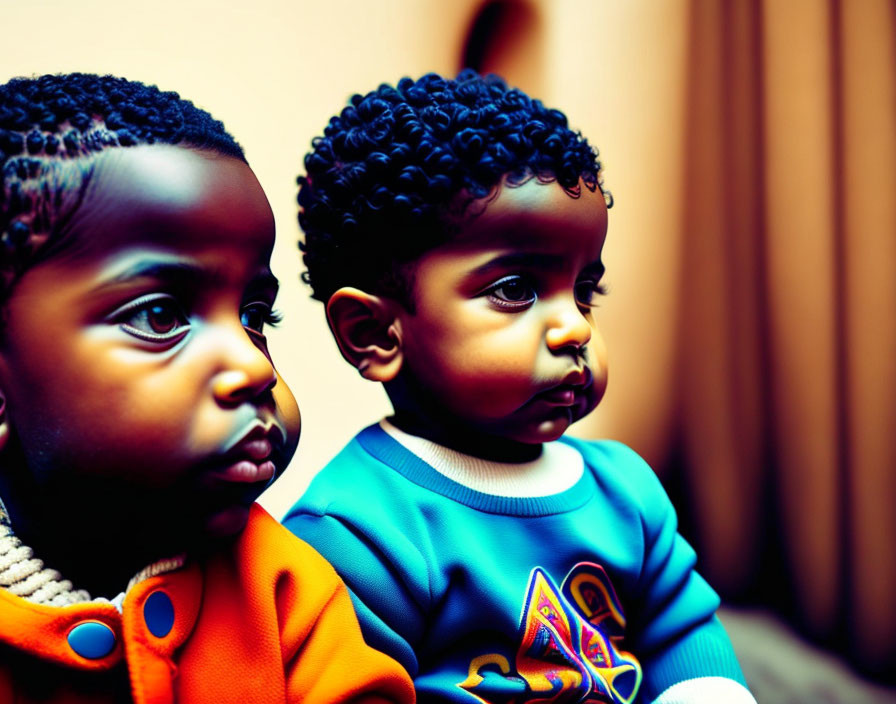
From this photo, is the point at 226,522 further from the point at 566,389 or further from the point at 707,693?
the point at 707,693

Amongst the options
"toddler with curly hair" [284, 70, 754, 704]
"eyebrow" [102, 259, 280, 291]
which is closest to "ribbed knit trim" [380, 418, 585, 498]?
"toddler with curly hair" [284, 70, 754, 704]

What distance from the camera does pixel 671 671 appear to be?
35.9 inches

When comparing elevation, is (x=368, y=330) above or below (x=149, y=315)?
below

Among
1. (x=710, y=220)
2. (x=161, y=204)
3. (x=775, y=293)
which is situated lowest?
(x=775, y=293)

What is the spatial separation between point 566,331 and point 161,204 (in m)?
0.40

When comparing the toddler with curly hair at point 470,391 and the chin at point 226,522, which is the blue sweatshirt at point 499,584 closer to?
the toddler with curly hair at point 470,391

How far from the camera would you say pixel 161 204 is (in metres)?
0.56

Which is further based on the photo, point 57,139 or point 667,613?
point 667,613

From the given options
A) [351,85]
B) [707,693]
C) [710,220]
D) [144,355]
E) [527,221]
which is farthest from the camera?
[710,220]

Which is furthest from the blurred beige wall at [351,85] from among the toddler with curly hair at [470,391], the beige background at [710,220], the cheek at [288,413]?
the cheek at [288,413]

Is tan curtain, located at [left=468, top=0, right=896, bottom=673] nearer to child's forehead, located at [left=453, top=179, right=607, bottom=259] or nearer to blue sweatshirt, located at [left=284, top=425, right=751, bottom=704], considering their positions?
blue sweatshirt, located at [left=284, top=425, right=751, bottom=704]

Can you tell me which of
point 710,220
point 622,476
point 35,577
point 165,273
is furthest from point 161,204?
point 710,220

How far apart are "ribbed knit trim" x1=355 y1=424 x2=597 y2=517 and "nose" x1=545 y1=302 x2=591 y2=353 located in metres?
0.18

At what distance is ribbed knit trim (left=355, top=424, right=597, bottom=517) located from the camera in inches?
32.4
